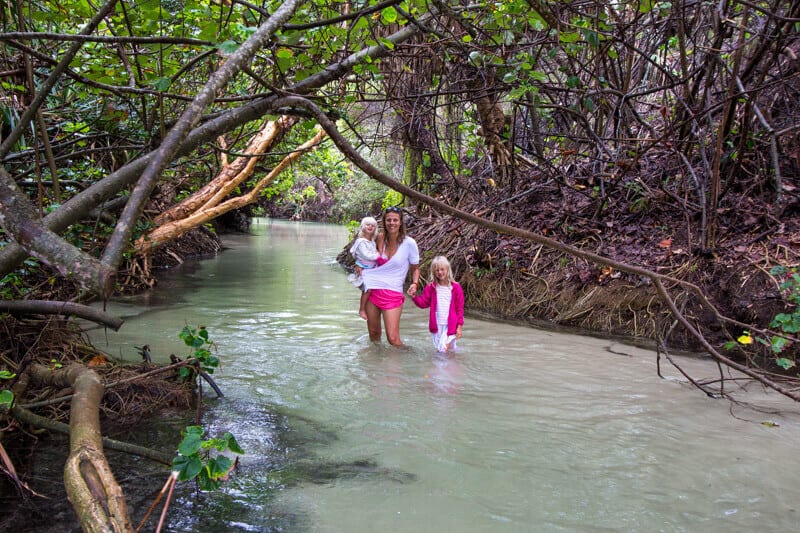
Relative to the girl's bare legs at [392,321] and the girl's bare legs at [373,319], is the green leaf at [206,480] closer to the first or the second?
the girl's bare legs at [392,321]

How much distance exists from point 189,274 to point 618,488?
11843 mm

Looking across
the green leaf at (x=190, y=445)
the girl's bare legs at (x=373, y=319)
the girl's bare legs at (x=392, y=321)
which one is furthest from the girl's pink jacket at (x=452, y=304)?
the green leaf at (x=190, y=445)

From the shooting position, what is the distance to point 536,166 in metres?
9.98

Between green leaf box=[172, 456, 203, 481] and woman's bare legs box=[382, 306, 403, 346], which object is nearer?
green leaf box=[172, 456, 203, 481]

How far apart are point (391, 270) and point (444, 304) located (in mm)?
757

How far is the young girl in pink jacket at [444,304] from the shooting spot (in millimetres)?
6543

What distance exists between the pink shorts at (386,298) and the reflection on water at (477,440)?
0.56 metres


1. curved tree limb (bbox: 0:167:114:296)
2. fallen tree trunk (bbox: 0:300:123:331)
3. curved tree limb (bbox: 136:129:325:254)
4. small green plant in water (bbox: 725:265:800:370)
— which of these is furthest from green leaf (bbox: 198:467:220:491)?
curved tree limb (bbox: 136:129:325:254)

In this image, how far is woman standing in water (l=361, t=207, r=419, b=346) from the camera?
22.1 ft

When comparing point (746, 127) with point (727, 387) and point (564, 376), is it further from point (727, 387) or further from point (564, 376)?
point (564, 376)

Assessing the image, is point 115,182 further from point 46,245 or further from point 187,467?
point 187,467

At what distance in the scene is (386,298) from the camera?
6824mm

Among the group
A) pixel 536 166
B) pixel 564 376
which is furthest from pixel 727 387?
pixel 536 166

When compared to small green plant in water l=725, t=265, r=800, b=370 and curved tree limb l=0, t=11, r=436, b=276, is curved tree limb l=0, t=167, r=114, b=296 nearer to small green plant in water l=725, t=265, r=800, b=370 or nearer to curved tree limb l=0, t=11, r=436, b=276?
curved tree limb l=0, t=11, r=436, b=276
